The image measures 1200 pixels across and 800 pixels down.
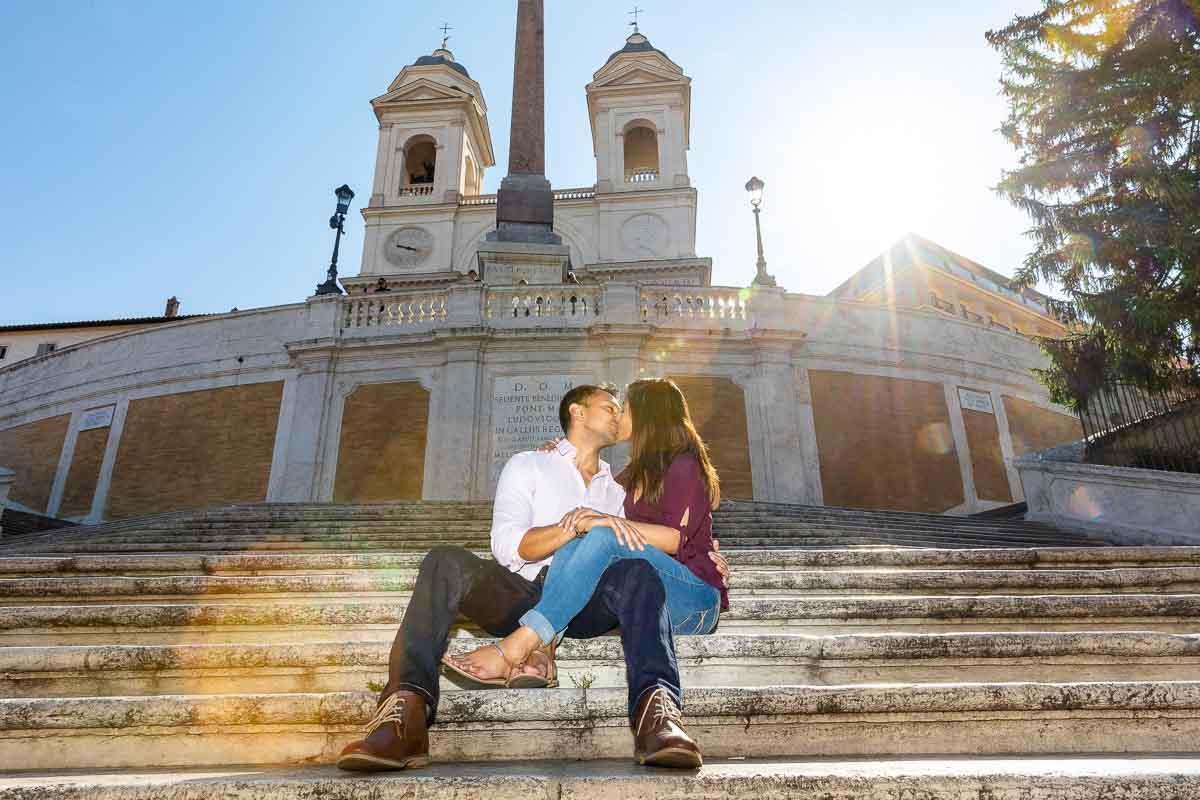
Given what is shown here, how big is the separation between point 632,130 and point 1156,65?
22.8 metres

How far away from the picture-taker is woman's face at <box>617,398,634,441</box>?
336 centimetres

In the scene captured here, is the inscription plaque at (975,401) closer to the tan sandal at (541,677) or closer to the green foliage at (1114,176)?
the green foliage at (1114,176)

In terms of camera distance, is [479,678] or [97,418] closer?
[479,678]

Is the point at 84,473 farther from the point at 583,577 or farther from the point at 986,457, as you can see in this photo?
the point at 986,457

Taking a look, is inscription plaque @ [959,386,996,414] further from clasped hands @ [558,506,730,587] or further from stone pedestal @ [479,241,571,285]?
clasped hands @ [558,506,730,587]

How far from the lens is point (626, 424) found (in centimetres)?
340

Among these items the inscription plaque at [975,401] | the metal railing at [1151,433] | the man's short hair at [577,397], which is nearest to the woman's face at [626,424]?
the man's short hair at [577,397]

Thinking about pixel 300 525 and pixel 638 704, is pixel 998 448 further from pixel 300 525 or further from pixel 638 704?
pixel 638 704

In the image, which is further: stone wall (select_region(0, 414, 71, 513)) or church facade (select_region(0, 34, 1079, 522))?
stone wall (select_region(0, 414, 71, 513))

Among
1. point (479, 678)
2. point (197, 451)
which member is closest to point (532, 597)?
point (479, 678)

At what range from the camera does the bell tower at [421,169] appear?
2961 centimetres

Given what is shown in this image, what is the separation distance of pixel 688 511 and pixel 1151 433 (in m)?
8.66

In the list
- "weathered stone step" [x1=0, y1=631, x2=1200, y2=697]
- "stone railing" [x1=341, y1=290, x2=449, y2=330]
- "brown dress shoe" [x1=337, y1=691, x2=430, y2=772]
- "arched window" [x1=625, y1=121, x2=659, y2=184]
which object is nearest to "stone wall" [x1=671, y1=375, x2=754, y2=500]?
"stone railing" [x1=341, y1=290, x2=449, y2=330]

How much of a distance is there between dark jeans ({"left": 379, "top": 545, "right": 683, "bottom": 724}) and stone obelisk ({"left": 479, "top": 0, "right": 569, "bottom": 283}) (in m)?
A: 12.3
